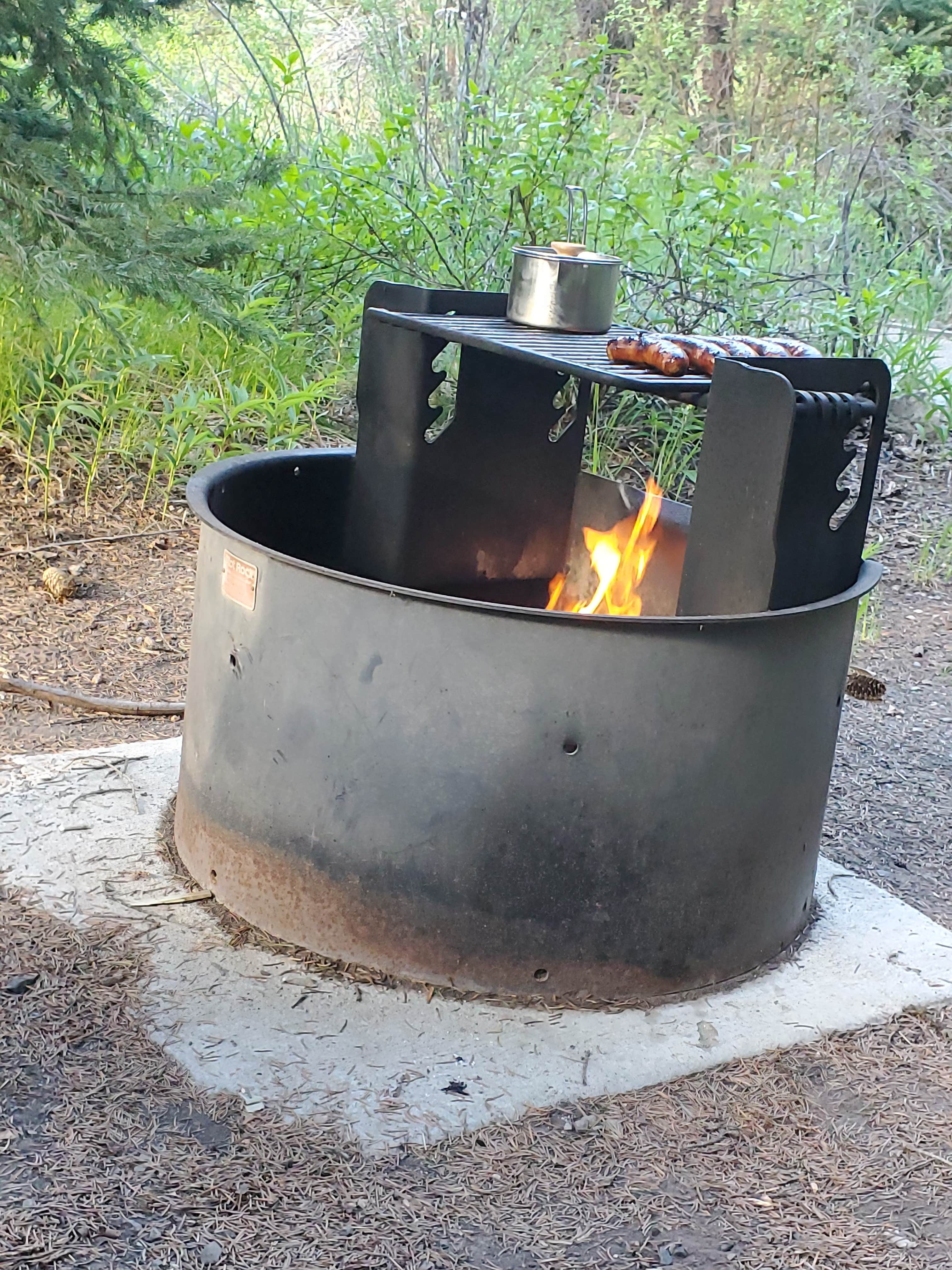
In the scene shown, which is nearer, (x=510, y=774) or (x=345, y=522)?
(x=510, y=774)

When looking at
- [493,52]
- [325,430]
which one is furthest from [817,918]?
[493,52]

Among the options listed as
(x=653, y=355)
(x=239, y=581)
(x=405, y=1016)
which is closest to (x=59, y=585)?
(x=239, y=581)

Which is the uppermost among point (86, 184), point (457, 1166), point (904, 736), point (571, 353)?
point (86, 184)

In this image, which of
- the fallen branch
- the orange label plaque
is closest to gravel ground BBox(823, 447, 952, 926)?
the orange label plaque

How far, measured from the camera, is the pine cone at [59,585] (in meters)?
3.91

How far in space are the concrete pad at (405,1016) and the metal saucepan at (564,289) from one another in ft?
4.24

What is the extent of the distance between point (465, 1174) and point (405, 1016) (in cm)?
35

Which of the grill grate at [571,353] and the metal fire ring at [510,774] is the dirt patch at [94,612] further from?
the grill grate at [571,353]

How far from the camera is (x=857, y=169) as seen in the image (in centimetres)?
787

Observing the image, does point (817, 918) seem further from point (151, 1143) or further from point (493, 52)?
point (493, 52)

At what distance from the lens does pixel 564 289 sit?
8.23ft

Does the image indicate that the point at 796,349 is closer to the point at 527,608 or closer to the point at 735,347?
the point at 735,347

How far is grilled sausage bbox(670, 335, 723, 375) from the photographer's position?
7.21ft

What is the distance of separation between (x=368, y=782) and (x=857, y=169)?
7.02 metres
